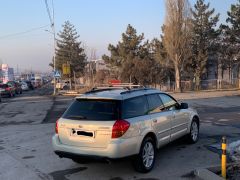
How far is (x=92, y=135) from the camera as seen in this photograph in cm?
665

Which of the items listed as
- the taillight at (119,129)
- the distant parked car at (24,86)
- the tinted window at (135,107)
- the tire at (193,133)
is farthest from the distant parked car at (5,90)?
the taillight at (119,129)

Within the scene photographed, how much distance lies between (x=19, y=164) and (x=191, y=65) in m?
36.0

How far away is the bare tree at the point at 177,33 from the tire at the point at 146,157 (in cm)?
3179

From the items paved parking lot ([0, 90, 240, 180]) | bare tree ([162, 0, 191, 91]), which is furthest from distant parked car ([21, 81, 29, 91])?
paved parking lot ([0, 90, 240, 180])

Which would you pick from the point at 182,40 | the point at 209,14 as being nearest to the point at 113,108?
the point at 182,40

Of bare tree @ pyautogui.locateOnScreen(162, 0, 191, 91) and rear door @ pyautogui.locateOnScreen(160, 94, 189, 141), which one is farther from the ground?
bare tree @ pyautogui.locateOnScreen(162, 0, 191, 91)

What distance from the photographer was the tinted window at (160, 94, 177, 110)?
328 inches

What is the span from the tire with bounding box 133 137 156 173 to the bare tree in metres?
→ 31.8

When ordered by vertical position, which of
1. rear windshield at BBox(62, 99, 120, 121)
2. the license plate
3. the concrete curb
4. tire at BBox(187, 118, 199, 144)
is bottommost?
the concrete curb

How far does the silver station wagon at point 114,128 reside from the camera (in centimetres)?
650

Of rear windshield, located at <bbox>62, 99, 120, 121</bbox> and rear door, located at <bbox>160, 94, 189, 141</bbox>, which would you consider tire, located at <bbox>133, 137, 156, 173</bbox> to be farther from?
rear door, located at <bbox>160, 94, 189, 141</bbox>

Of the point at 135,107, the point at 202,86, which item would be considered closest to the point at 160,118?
the point at 135,107

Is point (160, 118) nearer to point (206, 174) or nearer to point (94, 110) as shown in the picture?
point (94, 110)

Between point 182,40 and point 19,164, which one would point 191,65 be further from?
point 19,164
